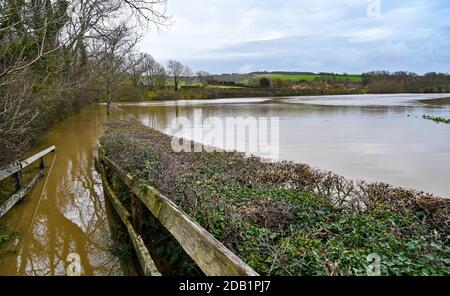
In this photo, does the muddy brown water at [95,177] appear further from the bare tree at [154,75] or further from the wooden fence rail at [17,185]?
the bare tree at [154,75]

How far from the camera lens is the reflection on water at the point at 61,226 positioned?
4.61m

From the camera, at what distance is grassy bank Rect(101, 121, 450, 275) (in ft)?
9.32

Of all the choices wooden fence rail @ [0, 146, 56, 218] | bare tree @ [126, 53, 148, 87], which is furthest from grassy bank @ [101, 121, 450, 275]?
bare tree @ [126, 53, 148, 87]

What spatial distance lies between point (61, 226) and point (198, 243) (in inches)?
163

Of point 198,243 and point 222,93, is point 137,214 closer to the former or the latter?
point 198,243

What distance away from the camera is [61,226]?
19.6 ft

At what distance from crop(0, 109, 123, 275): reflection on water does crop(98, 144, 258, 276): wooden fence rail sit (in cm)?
129

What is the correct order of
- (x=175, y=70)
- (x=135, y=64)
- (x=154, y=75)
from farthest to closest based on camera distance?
(x=175, y=70) < (x=154, y=75) < (x=135, y=64)

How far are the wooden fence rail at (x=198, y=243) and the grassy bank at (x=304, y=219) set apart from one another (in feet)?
1.14

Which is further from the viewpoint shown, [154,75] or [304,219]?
[154,75]

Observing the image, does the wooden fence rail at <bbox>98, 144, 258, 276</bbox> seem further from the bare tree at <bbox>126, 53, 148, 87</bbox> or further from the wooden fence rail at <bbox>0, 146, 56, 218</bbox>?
the bare tree at <bbox>126, 53, 148, 87</bbox>

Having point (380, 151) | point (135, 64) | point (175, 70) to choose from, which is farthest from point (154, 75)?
point (380, 151)

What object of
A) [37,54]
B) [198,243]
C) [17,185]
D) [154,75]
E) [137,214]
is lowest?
[17,185]
